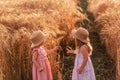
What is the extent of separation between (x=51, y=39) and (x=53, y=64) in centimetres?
35

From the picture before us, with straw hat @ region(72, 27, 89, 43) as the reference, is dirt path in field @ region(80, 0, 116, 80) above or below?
below

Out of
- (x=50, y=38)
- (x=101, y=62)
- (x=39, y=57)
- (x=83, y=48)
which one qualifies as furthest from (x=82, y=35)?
(x=101, y=62)

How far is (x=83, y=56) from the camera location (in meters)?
4.21

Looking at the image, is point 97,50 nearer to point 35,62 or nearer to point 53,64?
point 53,64

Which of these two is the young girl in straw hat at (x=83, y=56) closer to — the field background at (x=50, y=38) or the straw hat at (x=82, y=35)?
the straw hat at (x=82, y=35)

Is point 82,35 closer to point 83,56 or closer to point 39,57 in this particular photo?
point 83,56

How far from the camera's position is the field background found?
4766mm

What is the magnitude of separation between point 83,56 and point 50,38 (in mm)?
992

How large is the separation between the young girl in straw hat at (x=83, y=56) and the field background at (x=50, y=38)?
1.93ft

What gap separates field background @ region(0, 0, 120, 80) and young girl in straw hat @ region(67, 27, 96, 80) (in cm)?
59

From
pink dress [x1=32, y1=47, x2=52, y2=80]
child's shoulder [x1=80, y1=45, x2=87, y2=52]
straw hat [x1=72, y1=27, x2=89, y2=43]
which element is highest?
straw hat [x1=72, y1=27, x2=89, y2=43]

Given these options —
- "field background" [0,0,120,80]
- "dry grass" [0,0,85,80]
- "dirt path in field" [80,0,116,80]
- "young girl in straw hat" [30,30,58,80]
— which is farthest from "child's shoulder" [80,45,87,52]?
"dirt path in field" [80,0,116,80]

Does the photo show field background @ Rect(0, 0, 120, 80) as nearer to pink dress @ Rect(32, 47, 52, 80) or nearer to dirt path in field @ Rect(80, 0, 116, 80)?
dirt path in field @ Rect(80, 0, 116, 80)

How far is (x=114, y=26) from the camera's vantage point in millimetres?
5676
